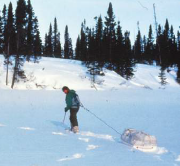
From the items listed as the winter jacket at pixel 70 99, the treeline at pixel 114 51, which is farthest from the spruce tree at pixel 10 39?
the winter jacket at pixel 70 99

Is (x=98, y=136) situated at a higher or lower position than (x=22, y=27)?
lower

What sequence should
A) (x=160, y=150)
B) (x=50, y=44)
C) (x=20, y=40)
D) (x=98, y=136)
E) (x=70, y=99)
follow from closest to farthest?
(x=160, y=150) < (x=98, y=136) < (x=70, y=99) < (x=20, y=40) < (x=50, y=44)

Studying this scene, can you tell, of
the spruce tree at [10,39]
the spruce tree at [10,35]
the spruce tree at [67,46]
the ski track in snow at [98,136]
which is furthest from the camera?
the spruce tree at [67,46]

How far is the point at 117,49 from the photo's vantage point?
4975cm

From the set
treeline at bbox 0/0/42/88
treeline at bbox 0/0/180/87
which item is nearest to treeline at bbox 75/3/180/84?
treeline at bbox 0/0/180/87

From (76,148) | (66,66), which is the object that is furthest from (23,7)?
(76,148)

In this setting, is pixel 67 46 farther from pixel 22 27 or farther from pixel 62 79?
pixel 62 79

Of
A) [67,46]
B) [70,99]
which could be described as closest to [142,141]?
[70,99]

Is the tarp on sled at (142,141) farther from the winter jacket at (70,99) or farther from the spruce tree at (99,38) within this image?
the spruce tree at (99,38)

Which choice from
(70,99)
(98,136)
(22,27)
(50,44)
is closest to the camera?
(98,136)

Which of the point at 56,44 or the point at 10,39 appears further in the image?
the point at 56,44

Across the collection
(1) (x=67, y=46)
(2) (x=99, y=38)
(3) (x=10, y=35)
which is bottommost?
(3) (x=10, y=35)

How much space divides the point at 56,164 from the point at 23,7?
42715 mm

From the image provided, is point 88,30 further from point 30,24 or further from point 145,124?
point 145,124
